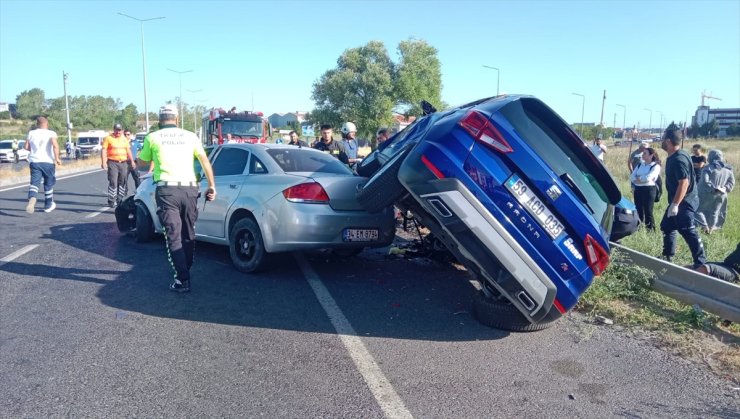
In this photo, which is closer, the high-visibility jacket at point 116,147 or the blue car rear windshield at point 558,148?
the blue car rear windshield at point 558,148

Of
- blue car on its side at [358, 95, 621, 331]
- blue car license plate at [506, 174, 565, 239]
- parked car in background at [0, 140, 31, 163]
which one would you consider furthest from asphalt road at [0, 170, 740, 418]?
parked car in background at [0, 140, 31, 163]

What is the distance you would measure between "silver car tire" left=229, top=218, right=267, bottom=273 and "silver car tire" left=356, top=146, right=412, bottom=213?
1723 millimetres

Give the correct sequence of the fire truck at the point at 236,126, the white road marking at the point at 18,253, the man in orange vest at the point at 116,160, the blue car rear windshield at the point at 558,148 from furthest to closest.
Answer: the fire truck at the point at 236,126
the man in orange vest at the point at 116,160
the white road marking at the point at 18,253
the blue car rear windshield at the point at 558,148

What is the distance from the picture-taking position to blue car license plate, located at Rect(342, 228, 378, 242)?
20.0ft

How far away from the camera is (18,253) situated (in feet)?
24.2

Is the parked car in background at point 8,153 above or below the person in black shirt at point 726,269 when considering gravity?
below

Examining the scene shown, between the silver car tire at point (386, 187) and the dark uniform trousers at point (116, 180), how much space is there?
8819 millimetres

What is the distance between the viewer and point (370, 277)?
21.3ft

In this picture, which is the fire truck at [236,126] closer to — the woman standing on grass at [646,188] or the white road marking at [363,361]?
the woman standing on grass at [646,188]

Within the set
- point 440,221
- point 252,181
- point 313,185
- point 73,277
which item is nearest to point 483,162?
point 440,221

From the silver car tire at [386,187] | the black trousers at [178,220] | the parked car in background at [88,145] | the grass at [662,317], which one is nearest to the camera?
the grass at [662,317]

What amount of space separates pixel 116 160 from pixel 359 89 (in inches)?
1518

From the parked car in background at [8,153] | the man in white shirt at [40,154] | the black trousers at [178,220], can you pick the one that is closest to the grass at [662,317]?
the black trousers at [178,220]

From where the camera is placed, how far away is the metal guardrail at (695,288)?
4.68 m
